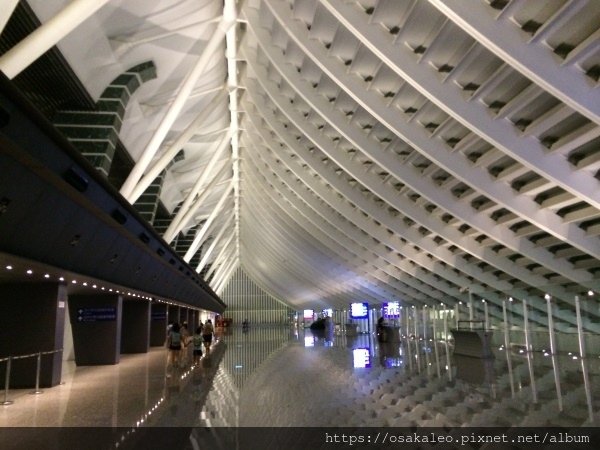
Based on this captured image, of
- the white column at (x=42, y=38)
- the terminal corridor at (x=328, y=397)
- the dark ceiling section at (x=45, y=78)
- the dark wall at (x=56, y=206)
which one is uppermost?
the dark ceiling section at (x=45, y=78)

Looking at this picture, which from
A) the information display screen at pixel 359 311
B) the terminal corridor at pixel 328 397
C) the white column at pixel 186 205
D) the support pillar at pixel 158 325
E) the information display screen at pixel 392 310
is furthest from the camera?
the information display screen at pixel 359 311

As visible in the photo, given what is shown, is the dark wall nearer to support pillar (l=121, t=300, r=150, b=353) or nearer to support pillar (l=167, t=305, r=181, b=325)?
support pillar (l=121, t=300, r=150, b=353)

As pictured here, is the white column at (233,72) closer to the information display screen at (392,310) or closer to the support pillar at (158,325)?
the support pillar at (158,325)

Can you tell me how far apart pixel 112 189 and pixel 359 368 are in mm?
7274

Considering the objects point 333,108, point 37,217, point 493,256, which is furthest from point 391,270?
point 37,217

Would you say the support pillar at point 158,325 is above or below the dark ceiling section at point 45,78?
below

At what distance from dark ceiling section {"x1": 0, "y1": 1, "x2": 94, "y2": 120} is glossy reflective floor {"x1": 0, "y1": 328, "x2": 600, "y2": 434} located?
5.66 metres

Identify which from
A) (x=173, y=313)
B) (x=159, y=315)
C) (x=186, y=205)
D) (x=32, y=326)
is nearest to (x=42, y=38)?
(x=32, y=326)

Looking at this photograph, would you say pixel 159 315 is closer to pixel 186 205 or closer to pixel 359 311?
pixel 186 205

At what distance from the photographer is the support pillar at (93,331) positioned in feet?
51.6

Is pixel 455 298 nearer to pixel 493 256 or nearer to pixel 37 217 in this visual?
pixel 493 256

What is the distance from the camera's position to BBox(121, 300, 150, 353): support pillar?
70.9ft

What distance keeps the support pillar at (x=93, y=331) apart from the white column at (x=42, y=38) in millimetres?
9768

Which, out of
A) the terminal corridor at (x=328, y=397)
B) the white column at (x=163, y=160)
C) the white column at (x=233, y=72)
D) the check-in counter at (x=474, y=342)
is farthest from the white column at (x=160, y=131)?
the check-in counter at (x=474, y=342)
